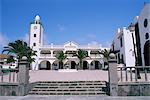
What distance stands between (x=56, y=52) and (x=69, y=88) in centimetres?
3721

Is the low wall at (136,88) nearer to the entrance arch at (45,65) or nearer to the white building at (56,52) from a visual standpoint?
the white building at (56,52)

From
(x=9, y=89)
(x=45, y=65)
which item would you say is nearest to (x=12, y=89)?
(x=9, y=89)

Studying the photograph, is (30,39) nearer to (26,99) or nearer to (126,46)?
(126,46)

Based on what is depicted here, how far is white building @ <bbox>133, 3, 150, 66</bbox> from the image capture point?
2577 cm

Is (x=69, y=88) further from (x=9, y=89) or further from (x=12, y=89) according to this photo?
(x=9, y=89)

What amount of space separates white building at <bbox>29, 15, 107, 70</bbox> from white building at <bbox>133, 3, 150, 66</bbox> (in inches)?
791

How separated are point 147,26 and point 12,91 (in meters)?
21.0

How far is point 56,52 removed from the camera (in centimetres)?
4900

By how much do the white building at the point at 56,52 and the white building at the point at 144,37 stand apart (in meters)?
20.1

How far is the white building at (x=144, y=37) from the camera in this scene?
25766mm

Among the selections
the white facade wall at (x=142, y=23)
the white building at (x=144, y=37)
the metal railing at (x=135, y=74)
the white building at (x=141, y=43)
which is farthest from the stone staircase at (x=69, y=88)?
the white facade wall at (x=142, y=23)

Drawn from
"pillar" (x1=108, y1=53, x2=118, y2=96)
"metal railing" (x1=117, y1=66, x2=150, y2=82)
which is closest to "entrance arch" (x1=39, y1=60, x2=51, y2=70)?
"metal railing" (x1=117, y1=66, x2=150, y2=82)

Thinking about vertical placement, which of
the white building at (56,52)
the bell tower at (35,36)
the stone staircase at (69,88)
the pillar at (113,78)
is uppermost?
the bell tower at (35,36)

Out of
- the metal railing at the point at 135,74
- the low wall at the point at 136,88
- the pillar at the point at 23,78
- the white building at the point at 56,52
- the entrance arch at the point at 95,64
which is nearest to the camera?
the low wall at the point at 136,88
